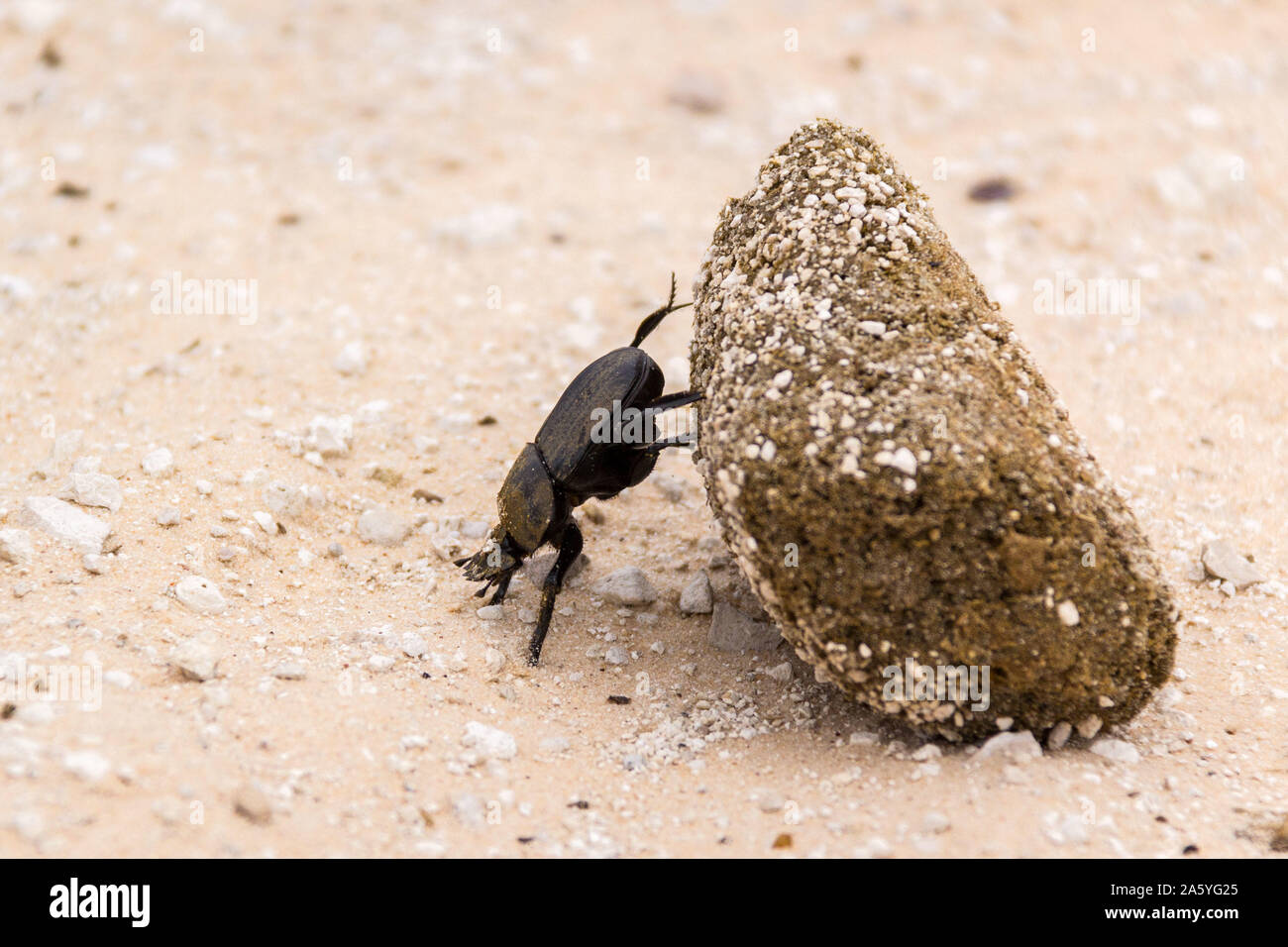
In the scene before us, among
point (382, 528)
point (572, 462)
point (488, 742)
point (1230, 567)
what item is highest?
point (572, 462)

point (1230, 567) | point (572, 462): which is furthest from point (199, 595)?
point (1230, 567)

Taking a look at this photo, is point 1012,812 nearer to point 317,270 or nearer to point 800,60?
point 317,270

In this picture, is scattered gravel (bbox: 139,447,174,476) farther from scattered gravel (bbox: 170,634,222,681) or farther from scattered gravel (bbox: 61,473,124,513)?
scattered gravel (bbox: 170,634,222,681)

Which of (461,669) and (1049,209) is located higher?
(1049,209)

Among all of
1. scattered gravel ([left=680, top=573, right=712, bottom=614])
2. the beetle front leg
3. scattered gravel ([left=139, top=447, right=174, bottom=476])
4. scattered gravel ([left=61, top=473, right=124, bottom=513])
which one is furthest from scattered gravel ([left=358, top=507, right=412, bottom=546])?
scattered gravel ([left=680, top=573, right=712, bottom=614])

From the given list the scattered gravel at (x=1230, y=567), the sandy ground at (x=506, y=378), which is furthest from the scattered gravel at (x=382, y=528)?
the scattered gravel at (x=1230, y=567)

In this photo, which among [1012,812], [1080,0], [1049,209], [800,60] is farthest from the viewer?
[1080,0]

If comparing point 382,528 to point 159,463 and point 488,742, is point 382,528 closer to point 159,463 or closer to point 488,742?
point 159,463

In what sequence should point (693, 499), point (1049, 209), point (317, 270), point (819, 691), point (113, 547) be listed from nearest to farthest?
point (819, 691)
point (113, 547)
point (693, 499)
point (317, 270)
point (1049, 209)

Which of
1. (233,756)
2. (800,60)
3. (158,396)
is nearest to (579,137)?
(800,60)
